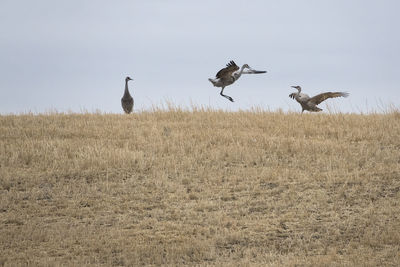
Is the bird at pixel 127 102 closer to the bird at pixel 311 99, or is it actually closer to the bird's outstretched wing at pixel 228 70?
the bird's outstretched wing at pixel 228 70

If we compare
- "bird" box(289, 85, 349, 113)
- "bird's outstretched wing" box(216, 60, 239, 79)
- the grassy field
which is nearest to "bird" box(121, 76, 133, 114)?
the grassy field

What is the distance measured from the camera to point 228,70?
2003 cm

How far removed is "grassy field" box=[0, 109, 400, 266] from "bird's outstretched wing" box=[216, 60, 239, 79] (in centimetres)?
147

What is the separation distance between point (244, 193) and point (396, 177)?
3.20 m

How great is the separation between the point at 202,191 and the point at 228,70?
7.12m

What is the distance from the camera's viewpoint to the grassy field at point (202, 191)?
→ 34.5 feet

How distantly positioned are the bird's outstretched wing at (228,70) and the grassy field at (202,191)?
147cm

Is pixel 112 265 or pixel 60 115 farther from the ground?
pixel 60 115

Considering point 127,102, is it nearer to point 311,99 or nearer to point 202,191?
point 311,99

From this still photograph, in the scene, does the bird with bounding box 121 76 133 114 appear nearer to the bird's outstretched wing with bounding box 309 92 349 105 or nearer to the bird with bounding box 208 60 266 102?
the bird with bounding box 208 60 266 102

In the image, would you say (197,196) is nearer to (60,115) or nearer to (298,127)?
(298,127)

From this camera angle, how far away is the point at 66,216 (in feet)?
40.5

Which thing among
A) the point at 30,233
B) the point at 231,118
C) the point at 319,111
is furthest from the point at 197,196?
the point at 319,111

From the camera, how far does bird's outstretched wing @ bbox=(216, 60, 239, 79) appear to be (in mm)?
19625
